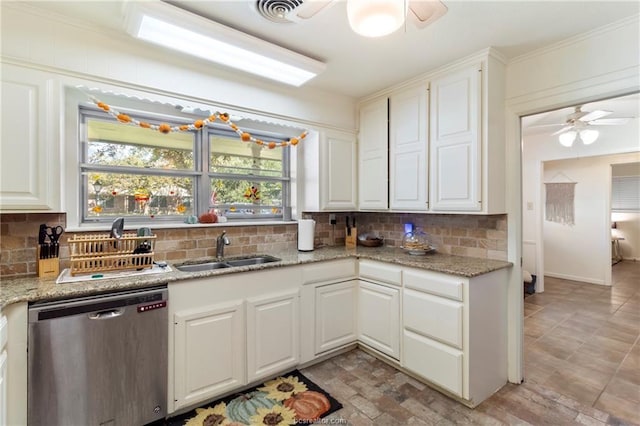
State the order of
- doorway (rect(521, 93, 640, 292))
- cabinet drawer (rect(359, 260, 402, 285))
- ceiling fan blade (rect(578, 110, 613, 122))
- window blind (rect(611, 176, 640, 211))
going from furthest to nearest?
1. window blind (rect(611, 176, 640, 211))
2. doorway (rect(521, 93, 640, 292))
3. ceiling fan blade (rect(578, 110, 613, 122))
4. cabinet drawer (rect(359, 260, 402, 285))

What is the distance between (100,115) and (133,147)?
0.99 ft

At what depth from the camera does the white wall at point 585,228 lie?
4902 millimetres

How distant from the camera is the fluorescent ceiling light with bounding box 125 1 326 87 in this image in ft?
5.59

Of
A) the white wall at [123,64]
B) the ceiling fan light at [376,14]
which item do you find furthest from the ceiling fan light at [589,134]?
the ceiling fan light at [376,14]

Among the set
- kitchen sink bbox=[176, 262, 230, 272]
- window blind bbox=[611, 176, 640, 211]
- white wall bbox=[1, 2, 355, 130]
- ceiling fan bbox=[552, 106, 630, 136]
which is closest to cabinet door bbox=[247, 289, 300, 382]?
kitchen sink bbox=[176, 262, 230, 272]

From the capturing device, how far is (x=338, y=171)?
3164mm

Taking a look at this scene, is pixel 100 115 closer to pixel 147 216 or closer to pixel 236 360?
pixel 147 216

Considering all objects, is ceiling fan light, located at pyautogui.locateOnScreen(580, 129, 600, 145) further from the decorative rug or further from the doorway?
the decorative rug

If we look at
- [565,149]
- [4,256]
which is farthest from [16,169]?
[565,149]

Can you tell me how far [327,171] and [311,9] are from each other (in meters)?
1.73

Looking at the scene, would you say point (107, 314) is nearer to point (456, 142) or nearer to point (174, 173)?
point (174, 173)

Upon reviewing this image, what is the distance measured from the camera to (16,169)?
1716mm

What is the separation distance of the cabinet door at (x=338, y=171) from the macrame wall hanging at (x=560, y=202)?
179 inches

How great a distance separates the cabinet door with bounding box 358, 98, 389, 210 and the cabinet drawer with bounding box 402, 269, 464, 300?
2.92 feet
